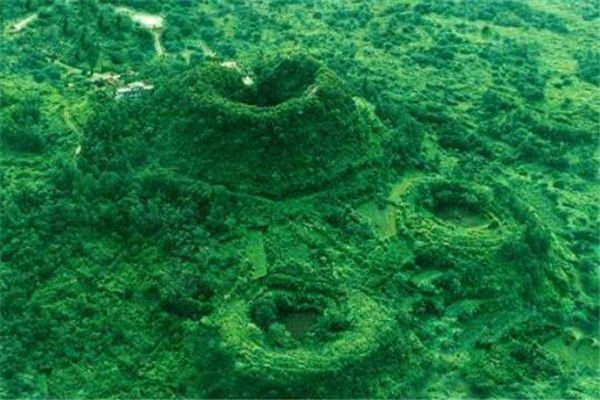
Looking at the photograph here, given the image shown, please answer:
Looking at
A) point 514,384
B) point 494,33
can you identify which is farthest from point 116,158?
point 494,33

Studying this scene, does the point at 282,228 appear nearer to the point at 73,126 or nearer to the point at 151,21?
the point at 73,126

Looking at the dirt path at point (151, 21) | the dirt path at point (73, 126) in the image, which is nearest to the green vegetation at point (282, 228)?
the dirt path at point (73, 126)

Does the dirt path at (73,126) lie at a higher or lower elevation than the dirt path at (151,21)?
higher

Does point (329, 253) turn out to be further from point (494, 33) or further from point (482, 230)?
point (494, 33)

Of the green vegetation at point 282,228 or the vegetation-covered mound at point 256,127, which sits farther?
the vegetation-covered mound at point 256,127

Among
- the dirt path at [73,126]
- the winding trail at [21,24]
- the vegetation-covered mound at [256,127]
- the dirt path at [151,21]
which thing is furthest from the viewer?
the dirt path at [151,21]

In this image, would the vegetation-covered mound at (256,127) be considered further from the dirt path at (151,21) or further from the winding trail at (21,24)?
the winding trail at (21,24)

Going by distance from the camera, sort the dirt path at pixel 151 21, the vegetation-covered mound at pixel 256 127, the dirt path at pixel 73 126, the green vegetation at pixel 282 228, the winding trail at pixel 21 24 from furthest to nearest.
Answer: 1. the dirt path at pixel 151 21
2. the winding trail at pixel 21 24
3. the dirt path at pixel 73 126
4. the vegetation-covered mound at pixel 256 127
5. the green vegetation at pixel 282 228

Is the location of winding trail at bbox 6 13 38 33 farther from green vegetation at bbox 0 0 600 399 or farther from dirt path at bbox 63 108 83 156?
dirt path at bbox 63 108 83 156
